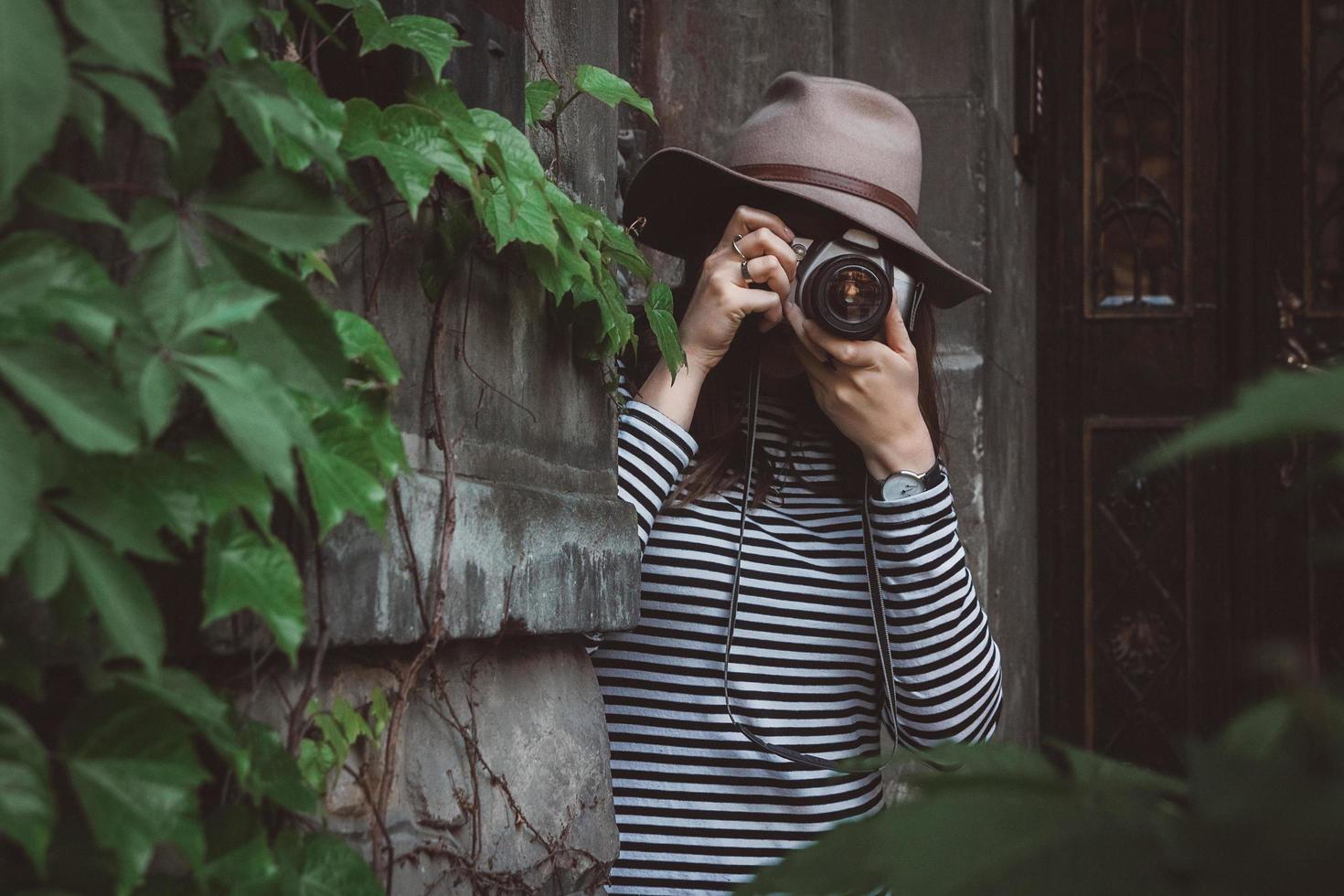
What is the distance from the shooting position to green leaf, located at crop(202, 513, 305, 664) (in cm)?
63

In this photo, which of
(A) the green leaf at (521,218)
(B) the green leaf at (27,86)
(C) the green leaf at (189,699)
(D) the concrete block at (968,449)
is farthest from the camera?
(D) the concrete block at (968,449)

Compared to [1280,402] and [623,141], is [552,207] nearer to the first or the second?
[1280,402]

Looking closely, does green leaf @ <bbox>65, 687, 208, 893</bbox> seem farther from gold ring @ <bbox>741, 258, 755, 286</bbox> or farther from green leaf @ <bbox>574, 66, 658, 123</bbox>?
gold ring @ <bbox>741, 258, 755, 286</bbox>

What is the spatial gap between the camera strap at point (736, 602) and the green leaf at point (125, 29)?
1005 mm

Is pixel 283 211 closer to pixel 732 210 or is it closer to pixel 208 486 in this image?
pixel 208 486

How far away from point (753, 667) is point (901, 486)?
0.27m

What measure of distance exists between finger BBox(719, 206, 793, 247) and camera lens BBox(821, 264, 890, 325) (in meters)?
0.09

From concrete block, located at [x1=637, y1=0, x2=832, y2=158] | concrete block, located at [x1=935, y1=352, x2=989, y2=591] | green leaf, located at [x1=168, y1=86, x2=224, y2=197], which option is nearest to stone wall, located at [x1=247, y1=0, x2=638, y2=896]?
green leaf, located at [x1=168, y1=86, x2=224, y2=197]

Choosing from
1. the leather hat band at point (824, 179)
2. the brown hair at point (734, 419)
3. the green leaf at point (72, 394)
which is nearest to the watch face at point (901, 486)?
the brown hair at point (734, 419)

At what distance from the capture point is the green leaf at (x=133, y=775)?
55cm

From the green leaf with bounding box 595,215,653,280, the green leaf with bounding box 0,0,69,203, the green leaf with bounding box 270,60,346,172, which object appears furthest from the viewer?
the green leaf with bounding box 595,215,653,280

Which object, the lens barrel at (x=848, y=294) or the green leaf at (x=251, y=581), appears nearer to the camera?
the green leaf at (x=251, y=581)

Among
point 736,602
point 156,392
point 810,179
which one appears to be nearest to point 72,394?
point 156,392

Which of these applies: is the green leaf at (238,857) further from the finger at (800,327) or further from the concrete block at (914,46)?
the concrete block at (914,46)
